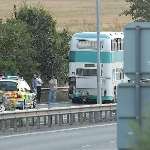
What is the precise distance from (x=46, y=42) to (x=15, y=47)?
3.43 m

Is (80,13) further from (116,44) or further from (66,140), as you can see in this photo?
(66,140)

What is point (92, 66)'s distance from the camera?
4628cm

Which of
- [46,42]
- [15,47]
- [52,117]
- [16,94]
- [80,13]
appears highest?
[80,13]

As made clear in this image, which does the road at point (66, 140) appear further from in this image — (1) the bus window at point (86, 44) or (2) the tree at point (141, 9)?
(2) the tree at point (141, 9)

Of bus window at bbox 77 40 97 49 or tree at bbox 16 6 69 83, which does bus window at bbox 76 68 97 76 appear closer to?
bus window at bbox 77 40 97 49

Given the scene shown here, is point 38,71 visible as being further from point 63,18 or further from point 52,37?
point 63,18

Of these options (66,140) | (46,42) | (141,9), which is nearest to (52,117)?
(66,140)

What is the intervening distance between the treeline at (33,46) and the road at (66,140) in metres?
16.0

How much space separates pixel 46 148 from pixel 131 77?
14.4 meters

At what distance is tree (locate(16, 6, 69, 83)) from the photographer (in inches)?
1908

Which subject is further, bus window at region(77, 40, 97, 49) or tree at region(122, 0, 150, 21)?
bus window at region(77, 40, 97, 49)

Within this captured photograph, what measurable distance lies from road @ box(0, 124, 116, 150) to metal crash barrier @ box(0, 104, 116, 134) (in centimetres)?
88

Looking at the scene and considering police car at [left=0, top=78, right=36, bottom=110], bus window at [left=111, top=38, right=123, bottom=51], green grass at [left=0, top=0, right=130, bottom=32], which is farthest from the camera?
green grass at [left=0, top=0, right=130, bottom=32]

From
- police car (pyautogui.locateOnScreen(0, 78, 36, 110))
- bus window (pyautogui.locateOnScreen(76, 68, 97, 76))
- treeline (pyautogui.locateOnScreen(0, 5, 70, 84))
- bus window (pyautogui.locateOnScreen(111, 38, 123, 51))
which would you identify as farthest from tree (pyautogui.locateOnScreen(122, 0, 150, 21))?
police car (pyautogui.locateOnScreen(0, 78, 36, 110))
